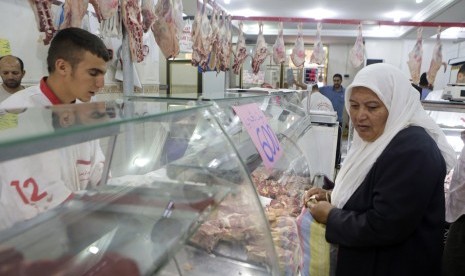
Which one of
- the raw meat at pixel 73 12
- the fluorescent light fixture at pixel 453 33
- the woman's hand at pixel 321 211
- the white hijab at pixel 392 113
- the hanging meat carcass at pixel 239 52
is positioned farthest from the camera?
the fluorescent light fixture at pixel 453 33

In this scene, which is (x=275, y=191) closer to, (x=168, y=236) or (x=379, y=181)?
(x=379, y=181)

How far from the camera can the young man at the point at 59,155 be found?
1.21 m

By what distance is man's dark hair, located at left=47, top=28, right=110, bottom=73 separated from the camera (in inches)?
68.6

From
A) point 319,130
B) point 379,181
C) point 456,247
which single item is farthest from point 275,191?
point 319,130

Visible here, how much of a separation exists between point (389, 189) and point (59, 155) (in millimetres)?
1439

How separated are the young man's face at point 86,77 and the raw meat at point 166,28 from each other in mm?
996

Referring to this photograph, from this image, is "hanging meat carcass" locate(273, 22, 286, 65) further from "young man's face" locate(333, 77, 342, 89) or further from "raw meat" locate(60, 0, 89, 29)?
"young man's face" locate(333, 77, 342, 89)

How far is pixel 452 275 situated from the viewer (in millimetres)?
2178

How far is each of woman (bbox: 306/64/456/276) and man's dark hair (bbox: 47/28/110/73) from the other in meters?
1.36

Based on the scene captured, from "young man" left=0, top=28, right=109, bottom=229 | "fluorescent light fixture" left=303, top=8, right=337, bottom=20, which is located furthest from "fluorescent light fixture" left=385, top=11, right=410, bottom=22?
"young man" left=0, top=28, right=109, bottom=229

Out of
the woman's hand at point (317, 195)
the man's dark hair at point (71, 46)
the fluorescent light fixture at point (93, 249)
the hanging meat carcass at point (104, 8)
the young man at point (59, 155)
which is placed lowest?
the woman's hand at point (317, 195)

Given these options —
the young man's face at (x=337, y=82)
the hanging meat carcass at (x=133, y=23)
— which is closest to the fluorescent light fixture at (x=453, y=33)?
the young man's face at (x=337, y=82)

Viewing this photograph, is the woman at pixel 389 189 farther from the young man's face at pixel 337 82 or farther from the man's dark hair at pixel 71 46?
the young man's face at pixel 337 82

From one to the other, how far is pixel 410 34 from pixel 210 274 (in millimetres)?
11456
